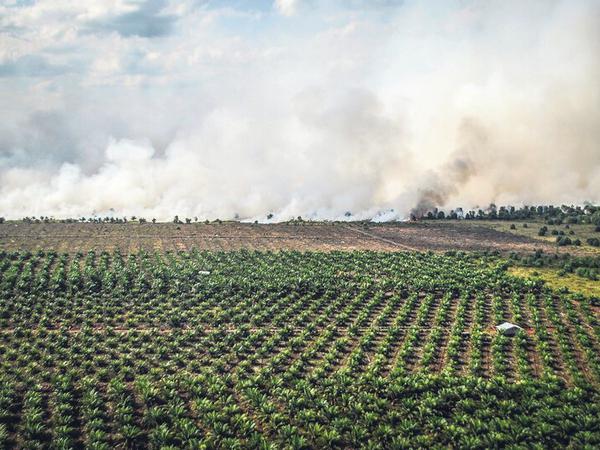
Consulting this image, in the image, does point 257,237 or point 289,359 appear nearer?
point 289,359

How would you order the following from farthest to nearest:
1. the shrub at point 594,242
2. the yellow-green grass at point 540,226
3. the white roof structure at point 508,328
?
the yellow-green grass at point 540,226
the shrub at point 594,242
the white roof structure at point 508,328

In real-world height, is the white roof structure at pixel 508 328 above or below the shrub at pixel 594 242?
below

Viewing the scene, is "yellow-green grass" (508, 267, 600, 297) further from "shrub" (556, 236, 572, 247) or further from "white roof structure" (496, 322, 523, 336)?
"shrub" (556, 236, 572, 247)

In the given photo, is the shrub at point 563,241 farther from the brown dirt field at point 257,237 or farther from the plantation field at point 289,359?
the plantation field at point 289,359

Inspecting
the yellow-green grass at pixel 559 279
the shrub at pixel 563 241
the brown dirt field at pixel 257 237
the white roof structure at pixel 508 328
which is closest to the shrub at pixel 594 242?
the shrub at pixel 563 241

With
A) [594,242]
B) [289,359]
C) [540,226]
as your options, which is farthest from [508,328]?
[540,226]

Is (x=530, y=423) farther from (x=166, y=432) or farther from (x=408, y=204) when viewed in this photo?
(x=408, y=204)

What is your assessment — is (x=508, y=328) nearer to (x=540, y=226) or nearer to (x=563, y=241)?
(x=563, y=241)
